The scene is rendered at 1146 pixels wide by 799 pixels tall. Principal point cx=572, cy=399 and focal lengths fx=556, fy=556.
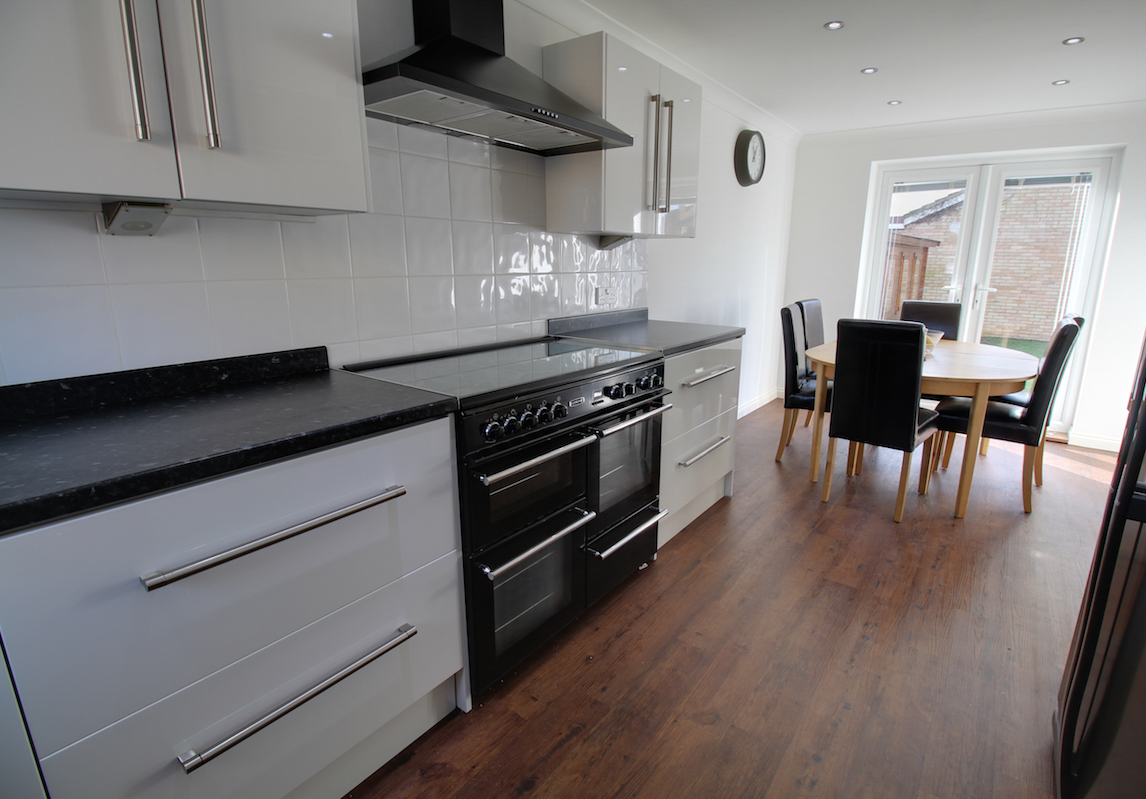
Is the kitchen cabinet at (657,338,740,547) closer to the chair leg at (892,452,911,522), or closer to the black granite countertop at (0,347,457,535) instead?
the chair leg at (892,452,911,522)

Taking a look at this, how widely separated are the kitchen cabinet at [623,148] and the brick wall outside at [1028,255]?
125 inches

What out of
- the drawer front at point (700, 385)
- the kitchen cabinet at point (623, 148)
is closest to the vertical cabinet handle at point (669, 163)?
the kitchen cabinet at point (623, 148)

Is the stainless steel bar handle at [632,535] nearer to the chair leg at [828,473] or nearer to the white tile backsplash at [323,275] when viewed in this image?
the white tile backsplash at [323,275]

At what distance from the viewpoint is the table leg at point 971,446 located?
2730 millimetres

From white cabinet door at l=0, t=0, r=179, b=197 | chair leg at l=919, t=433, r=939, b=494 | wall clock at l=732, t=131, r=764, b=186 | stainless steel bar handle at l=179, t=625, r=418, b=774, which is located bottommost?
chair leg at l=919, t=433, r=939, b=494

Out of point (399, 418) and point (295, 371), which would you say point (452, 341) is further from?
point (399, 418)

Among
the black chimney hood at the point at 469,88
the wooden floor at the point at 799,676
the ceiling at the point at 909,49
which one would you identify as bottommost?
the wooden floor at the point at 799,676

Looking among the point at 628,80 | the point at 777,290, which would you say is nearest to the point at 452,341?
the point at 628,80

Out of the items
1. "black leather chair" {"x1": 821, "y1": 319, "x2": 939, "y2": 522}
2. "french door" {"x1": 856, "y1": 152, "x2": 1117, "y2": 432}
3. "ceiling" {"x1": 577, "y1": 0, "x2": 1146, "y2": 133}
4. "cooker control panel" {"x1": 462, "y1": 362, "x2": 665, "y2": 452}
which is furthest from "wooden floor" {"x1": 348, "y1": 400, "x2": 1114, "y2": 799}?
"ceiling" {"x1": 577, "y1": 0, "x2": 1146, "y2": 133}

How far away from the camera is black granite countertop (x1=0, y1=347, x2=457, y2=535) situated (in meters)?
0.84

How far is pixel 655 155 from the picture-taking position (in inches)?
92.0

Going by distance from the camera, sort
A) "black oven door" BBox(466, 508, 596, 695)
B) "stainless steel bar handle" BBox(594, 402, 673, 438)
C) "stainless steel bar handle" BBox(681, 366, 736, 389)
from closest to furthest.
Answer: "black oven door" BBox(466, 508, 596, 695)
"stainless steel bar handle" BBox(594, 402, 673, 438)
"stainless steel bar handle" BBox(681, 366, 736, 389)

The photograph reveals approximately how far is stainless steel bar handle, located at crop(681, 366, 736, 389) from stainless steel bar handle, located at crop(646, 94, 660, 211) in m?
0.76

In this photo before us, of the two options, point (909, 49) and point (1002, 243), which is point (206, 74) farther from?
point (1002, 243)
